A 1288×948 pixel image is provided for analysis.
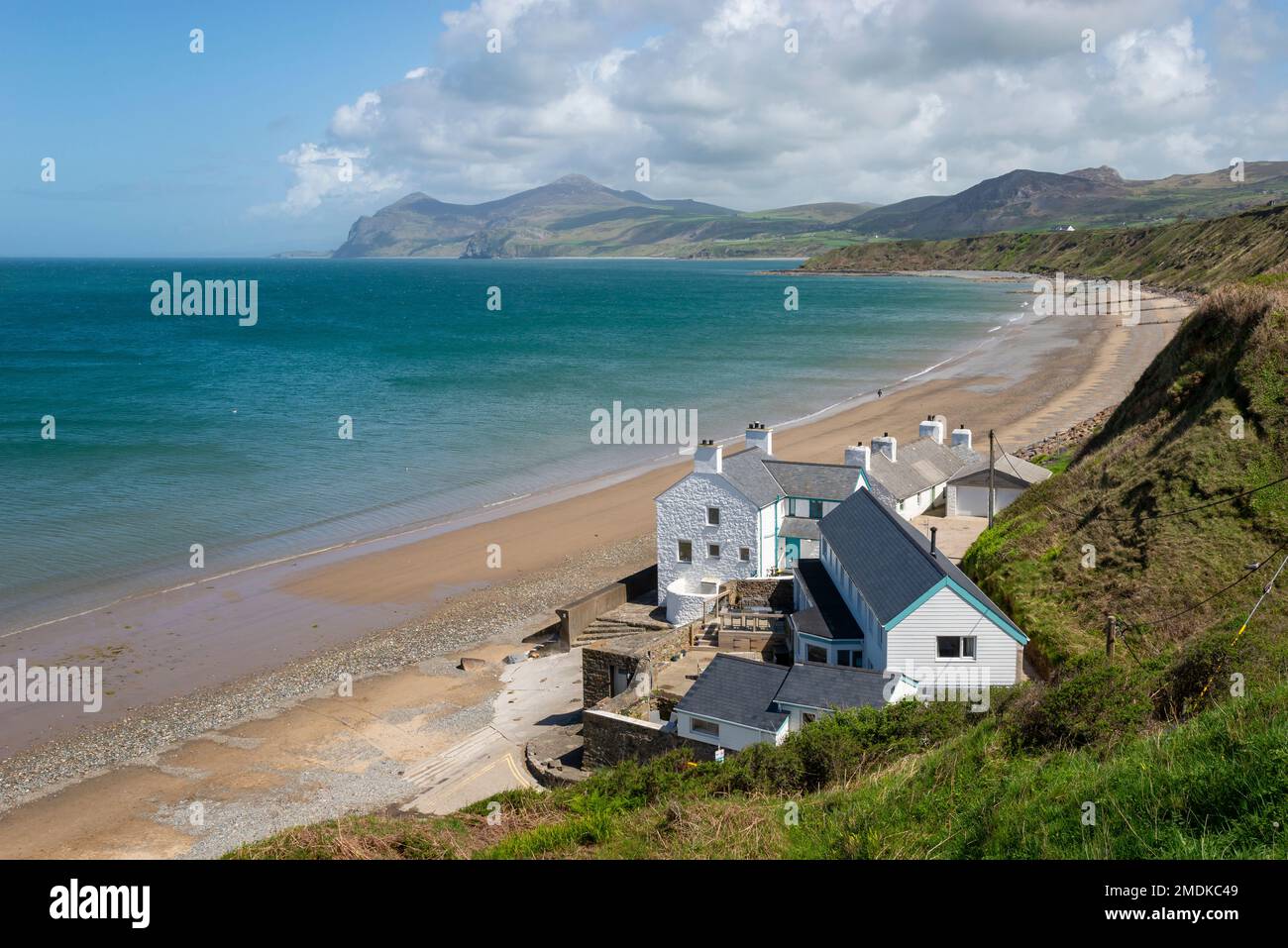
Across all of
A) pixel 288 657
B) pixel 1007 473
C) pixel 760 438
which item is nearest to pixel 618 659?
pixel 288 657

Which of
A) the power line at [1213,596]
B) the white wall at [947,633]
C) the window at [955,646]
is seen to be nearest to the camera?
the white wall at [947,633]

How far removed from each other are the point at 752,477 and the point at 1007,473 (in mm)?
10409

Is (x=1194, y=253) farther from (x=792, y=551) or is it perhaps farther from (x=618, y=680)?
(x=618, y=680)

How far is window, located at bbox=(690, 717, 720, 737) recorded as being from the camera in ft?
60.6

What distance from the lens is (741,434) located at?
59.0 meters

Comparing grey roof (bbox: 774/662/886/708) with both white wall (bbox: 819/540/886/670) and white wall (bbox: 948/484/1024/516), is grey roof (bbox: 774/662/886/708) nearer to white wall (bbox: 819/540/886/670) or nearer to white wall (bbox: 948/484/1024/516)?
white wall (bbox: 819/540/886/670)

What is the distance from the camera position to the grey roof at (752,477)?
28.4 m

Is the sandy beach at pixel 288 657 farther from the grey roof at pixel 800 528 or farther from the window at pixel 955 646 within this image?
the window at pixel 955 646

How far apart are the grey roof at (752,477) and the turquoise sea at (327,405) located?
1891 cm

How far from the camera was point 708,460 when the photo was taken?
1108 inches

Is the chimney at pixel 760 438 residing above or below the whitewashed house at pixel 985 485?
above

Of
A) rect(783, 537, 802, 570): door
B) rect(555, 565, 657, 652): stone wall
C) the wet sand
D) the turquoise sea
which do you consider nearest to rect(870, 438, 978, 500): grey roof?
rect(783, 537, 802, 570): door

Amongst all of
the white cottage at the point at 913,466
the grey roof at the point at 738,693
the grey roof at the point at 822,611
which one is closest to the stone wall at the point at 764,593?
the grey roof at the point at 822,611
